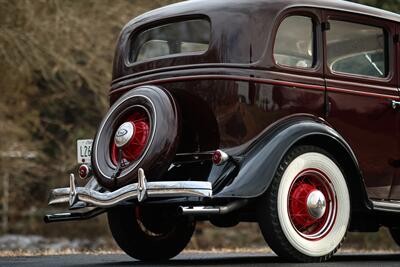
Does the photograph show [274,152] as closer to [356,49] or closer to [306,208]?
[306,208]

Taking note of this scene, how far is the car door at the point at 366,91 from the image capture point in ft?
23.6

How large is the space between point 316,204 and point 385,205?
69 cm

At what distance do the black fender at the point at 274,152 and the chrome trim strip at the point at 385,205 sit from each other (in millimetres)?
114

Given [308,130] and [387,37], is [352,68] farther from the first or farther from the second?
[308,130]

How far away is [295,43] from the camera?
7.12 metres

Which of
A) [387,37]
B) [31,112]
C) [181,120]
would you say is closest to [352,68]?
[387,37]

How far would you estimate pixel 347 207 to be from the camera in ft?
22.4

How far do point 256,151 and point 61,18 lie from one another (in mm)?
9559

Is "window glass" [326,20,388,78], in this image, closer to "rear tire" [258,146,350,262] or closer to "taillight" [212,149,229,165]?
"rear tire" [258,146,350,262]

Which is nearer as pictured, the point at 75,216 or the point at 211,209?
the point at 211,209

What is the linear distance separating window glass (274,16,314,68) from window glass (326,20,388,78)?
0.17 metres

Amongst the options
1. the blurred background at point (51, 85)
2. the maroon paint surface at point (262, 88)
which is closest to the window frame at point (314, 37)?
the maroon paint surface at point (262, 88)

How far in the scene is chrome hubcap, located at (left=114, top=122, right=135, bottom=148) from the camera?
22.6 feet

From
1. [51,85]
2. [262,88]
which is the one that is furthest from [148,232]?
[51,85]
